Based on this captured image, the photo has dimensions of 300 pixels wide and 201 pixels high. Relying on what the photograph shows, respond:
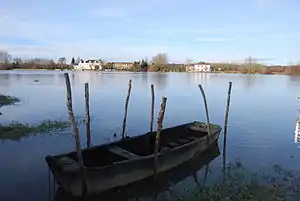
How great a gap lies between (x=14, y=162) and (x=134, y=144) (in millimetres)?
4995

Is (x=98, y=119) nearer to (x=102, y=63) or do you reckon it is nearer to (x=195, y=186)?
(x=195, y=186)

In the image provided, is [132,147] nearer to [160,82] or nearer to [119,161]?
[119,161]

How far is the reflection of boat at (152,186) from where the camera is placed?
10250mm

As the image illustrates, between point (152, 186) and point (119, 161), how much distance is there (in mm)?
1589

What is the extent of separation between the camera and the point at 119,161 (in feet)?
35.2

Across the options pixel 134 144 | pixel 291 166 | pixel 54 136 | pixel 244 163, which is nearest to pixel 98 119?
pixel 54 136

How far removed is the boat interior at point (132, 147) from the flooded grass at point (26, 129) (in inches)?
276

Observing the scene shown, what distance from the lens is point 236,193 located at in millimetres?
9812

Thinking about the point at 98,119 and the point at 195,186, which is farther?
the point at 98,119

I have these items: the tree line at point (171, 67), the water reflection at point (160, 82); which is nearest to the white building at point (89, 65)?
the tree line at point (171, 67)

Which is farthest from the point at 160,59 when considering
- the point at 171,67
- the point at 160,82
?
the point at 160,82

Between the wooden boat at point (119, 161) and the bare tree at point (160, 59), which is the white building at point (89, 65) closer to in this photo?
the bare tree at point (160, 59)

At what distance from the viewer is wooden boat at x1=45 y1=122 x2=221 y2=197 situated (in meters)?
9.57

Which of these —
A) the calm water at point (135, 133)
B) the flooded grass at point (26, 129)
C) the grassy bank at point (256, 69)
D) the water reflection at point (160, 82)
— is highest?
the grassy bank at point (256, 69)
